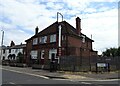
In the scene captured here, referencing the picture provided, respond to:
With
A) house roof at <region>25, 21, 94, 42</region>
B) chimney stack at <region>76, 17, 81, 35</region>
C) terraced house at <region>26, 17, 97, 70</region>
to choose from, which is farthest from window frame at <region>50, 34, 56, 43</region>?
chimney stack at <region>76, 17, 81, 35</region>

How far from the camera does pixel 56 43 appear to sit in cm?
4609

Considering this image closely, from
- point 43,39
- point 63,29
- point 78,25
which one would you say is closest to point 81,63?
point 63,29

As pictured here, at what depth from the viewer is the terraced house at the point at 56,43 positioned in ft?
150

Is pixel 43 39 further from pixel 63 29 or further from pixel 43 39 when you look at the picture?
pixel 63 29

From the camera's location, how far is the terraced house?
150ft

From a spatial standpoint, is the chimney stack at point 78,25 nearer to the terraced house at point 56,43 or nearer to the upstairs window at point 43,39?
the terraced house at point 56,43

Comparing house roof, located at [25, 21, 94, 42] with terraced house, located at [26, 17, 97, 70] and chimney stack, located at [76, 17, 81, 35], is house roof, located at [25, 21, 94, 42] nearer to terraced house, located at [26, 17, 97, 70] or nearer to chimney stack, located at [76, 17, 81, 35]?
terraced house, located at [26, 17, 97, 70]

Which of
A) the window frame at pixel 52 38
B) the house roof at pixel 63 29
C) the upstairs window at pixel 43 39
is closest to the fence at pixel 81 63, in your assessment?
the house roof at pixel 63 29

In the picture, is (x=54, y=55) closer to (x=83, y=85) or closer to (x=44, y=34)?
(x=44, y=34)

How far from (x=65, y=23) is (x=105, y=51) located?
4218 centimetres

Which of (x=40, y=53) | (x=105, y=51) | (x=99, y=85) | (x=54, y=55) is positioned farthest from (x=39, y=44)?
(x=105, y=51)

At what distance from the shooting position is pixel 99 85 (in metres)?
17.3

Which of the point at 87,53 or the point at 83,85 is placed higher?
the point at 87,53

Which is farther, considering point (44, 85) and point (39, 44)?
point (39, 44)
